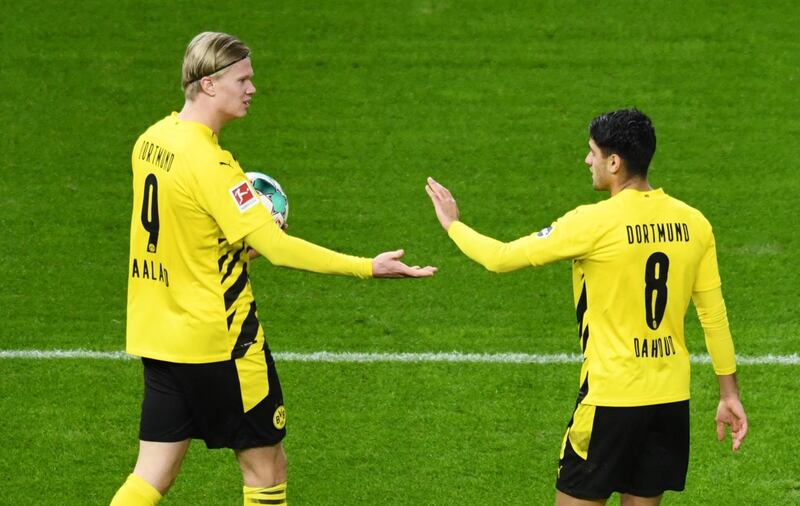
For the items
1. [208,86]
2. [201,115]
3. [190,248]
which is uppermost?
[208,86]

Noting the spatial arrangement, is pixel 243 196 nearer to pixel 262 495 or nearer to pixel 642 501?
pixel 262 495

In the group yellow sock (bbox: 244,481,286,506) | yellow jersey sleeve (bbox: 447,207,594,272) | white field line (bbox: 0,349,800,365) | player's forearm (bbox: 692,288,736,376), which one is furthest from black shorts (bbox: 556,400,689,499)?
white field line (bbox: 0,349,800,365)

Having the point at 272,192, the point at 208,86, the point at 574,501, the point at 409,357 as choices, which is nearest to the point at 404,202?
the point at 409,357

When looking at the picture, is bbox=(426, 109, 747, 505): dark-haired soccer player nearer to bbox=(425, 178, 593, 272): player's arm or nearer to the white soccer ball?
bbox=(425, 178, 593, 272): player's arm

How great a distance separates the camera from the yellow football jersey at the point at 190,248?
15.3 feet

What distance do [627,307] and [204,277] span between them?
1495 millimetres

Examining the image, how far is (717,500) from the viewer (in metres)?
6.38

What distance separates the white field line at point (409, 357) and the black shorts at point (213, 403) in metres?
2.97

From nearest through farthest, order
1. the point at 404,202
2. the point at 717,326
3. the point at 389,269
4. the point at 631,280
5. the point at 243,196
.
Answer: the point at 631,280, the point at 243,196, the point at 389,269, the point at 717,326, the point at 404,202

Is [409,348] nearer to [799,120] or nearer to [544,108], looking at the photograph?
[544,108]

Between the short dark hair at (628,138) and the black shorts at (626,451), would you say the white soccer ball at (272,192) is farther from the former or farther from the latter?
the black shorts at (626,451)

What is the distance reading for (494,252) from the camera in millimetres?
4742

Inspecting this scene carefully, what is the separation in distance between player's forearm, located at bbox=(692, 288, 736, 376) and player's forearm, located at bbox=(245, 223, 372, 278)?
3.97 feet

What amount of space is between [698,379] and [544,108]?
330 centimetres
